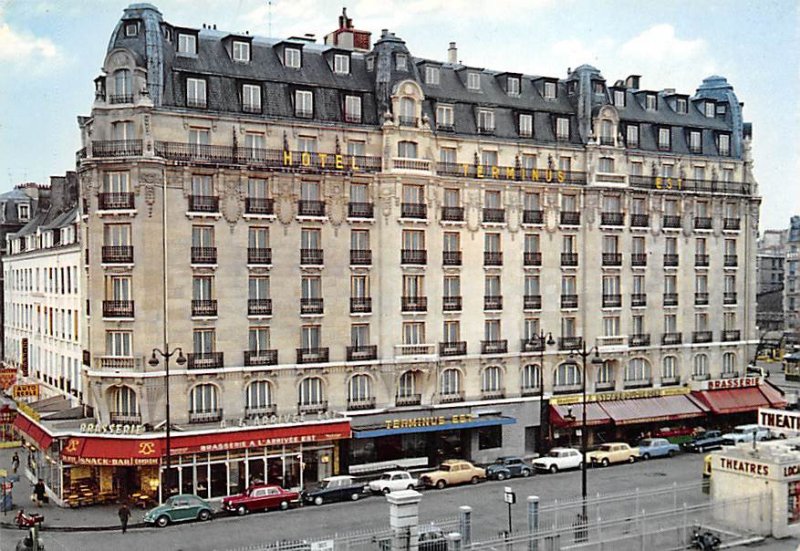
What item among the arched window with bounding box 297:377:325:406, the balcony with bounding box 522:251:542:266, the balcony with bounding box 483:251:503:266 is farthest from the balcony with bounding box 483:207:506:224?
the arched window with bounding box 297:377:325:406

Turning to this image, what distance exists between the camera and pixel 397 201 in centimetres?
4747

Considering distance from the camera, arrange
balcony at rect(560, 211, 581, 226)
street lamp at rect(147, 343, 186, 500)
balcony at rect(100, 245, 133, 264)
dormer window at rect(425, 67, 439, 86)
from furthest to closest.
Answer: balcony at rect(560, 211, 581, 226), dormer window at rect(425, 67, 439, 86), balcony at rect(100, 245, 133, 264), street lamp at rect(147, 343, 186, 500)

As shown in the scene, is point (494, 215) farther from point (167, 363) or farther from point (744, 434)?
point (167, 363)

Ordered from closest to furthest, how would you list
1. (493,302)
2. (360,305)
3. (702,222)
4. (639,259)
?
(360,305) < (493,302) < (639,259) < (702,222)

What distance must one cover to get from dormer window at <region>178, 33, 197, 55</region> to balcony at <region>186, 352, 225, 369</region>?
14670 millimetres

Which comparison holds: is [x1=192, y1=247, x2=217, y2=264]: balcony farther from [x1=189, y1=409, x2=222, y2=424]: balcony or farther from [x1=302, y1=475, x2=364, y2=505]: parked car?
[x1=302, y1=475, x2=364, y2=505]: parked car

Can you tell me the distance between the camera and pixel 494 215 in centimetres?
5062

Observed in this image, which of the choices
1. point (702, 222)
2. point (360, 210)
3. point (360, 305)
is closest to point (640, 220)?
point (702, 222)

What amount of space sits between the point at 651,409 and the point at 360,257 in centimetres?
2034

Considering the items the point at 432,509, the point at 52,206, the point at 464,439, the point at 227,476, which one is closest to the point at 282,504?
the point at 227,476

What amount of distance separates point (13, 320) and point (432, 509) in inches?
1597

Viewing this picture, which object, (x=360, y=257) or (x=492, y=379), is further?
(x=492, y=379)

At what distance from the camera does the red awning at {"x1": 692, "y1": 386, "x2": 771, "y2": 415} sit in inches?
2211

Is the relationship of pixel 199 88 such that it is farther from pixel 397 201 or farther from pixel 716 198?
pixel 716 198
